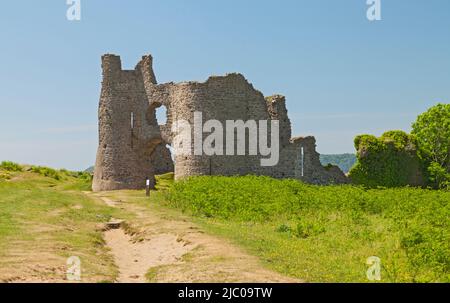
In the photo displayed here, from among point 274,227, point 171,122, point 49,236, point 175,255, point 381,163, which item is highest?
point 171,122

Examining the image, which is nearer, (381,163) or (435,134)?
(381,163)

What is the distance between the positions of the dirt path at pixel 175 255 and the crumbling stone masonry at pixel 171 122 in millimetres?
13379

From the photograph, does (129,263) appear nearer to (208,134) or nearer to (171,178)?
(208,134)

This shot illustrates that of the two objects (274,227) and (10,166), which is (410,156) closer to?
(274,227)

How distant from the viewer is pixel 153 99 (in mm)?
35938

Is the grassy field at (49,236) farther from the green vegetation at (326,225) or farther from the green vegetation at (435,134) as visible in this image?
the green vegetation at (435,134)

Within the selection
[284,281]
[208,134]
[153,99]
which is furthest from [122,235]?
[153,99]

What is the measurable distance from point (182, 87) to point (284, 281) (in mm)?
24887

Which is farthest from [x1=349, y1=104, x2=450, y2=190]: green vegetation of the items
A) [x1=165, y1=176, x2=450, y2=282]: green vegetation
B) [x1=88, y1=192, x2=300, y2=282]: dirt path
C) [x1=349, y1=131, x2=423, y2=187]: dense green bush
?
[x1=88, y1=192, x2=300, y2=282]: dirt path

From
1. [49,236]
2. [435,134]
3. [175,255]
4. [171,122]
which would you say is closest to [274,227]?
[175,255]

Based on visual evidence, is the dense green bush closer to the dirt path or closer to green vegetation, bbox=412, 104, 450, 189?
green vegetation, bbox=412, 104, 450, 189

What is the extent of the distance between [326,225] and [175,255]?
19.5 ft

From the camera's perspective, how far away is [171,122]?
34.8 m

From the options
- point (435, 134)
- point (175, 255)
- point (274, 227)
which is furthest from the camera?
point (435, 134)
